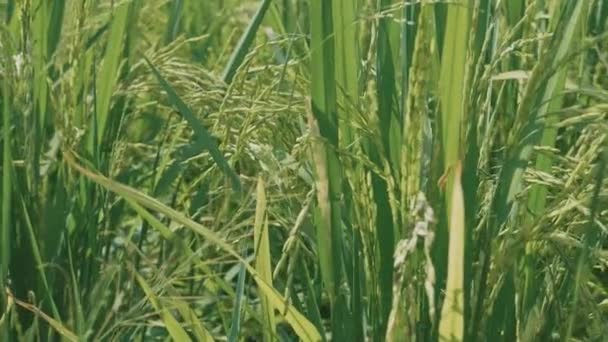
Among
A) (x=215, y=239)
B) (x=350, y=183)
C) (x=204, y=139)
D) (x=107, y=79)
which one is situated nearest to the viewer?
(x=215, y=239)

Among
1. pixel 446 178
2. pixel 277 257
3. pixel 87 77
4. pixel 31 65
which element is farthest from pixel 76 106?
pixel 446 178

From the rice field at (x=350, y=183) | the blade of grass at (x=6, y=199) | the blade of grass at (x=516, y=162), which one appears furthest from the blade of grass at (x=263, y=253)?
the blade of grass at (x=6, y=199)

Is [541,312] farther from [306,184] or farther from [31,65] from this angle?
[31,65]

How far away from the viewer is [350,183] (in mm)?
1426

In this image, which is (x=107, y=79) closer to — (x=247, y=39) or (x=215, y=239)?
(x=247, y=39)

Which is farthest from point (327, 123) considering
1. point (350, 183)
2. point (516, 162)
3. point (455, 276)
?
point (455, 276)

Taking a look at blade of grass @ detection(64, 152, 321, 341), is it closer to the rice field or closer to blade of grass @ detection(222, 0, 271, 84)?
the rice field

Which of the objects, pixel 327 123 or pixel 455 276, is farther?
pixel 327 123

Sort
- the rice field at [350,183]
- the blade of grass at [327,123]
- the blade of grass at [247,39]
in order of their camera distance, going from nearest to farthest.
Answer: the rice field at [350,183]
the blade of grass at [327,123]
the blade of grass at [247,39]

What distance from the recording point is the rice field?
1.31m

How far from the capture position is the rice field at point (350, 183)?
1312 millimetres

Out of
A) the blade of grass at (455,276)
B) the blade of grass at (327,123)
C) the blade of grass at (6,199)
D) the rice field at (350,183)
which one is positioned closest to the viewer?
the blade of grass at (455,276)

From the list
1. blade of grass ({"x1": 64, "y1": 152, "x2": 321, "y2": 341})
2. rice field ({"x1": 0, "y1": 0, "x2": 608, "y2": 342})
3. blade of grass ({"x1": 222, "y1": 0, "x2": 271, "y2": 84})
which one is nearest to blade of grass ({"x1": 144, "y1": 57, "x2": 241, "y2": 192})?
rice field ({"x1": 0, "y1": 0, "x2": 608, "y2": 342})

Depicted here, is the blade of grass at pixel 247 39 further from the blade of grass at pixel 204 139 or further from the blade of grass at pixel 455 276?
the blade of grass at pixel 455 276
